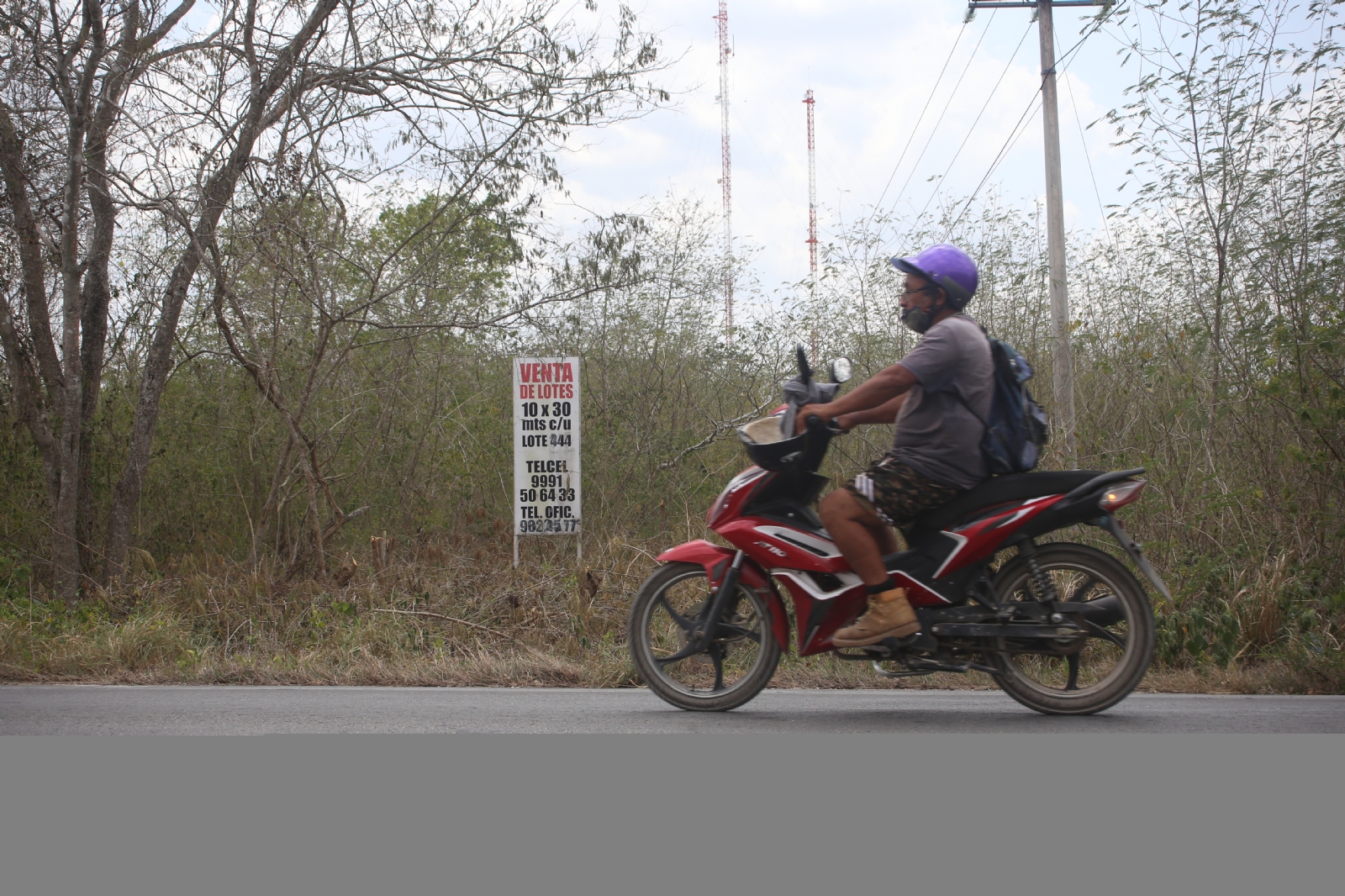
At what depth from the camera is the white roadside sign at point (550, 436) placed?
968cm

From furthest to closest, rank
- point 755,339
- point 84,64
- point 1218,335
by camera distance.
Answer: point 755,339 → point 84,64 → point 1218,335

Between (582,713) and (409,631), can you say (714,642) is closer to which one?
(582,713)

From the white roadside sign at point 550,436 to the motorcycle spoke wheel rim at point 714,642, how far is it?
14.7 feet

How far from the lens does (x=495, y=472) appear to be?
38.9 ft

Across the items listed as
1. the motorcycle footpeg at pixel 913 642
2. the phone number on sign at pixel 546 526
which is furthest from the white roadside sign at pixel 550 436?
the motorcycle footpeg at pixel 913 642

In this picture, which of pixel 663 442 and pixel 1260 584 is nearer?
pixel 1260 584

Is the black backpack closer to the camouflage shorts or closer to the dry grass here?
the camouflage shorts

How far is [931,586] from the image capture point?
172 inches

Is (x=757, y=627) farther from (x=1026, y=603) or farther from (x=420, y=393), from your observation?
(x=420, y=393)

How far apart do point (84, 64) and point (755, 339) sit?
716cm

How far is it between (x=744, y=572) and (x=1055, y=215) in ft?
33.8

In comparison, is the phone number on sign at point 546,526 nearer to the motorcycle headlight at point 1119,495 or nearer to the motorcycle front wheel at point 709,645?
the motorcycle front wheel at point 709,645

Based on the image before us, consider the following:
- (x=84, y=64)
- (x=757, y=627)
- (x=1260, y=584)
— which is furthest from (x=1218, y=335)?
(x=84, y=64)

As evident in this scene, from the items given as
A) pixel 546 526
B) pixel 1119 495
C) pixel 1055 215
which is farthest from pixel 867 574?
pixel 1055 215
